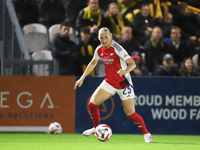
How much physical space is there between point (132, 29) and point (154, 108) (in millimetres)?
2887

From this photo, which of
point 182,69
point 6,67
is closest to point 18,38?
point 6,67

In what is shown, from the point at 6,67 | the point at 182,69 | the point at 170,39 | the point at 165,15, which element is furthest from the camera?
the point at 165,15

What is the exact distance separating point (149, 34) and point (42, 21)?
324 centimetres

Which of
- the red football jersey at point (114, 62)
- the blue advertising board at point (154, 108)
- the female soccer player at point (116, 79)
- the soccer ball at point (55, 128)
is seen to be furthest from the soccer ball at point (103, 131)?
the blue advertising board at point (154, 108)

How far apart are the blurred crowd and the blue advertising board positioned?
2.42 ft

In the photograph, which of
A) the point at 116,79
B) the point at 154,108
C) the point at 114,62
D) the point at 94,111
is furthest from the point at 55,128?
the point at 114,62

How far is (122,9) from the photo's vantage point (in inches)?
495

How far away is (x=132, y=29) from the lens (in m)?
11.6

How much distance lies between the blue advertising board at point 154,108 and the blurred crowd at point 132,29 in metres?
0.74

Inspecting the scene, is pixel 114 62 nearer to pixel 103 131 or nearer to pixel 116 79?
pixel 116 79

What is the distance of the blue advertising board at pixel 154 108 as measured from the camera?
9609mm

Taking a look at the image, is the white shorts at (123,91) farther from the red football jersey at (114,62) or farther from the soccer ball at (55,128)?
the soccer ball at (55,128)

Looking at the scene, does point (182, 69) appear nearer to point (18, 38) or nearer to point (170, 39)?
point (170, 39)

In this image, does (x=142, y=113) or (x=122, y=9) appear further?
(x=122, y=9)
